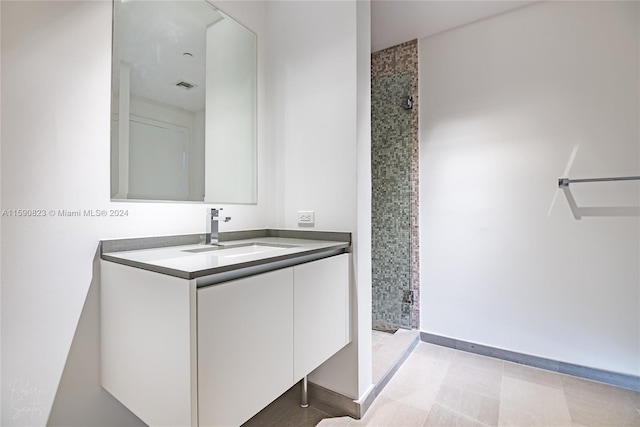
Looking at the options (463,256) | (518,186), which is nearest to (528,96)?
(518,186)

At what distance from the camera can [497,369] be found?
1979 millimetres

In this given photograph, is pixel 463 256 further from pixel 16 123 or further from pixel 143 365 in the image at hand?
pixel 16 123

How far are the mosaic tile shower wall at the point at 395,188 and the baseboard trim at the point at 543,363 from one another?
260 mm

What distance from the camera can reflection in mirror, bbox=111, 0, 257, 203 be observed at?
125 cm

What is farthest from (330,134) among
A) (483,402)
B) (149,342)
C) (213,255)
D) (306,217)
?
(483,402)

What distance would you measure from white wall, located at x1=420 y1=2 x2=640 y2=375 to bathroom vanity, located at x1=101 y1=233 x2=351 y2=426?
4.75 feet

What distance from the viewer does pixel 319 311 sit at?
1.32 m

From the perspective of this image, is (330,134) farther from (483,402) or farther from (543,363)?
(543,363)

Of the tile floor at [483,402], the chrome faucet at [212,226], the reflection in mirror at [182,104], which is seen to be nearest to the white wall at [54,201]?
the reflection in mirror at [182,104]

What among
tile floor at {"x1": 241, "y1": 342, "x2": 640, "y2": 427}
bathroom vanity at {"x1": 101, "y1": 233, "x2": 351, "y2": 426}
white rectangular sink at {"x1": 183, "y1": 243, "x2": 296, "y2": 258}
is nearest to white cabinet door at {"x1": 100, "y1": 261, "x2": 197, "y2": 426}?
bathroom vanity at {"x1": 101, "y1": 233, "x2": 351, "y2": 426}

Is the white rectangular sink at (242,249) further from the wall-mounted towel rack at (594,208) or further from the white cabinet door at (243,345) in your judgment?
the wall-mounted towel rack at (594,208)

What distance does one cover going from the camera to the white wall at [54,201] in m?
0.97

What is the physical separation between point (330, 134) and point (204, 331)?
3.69 feet

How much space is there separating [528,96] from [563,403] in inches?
72.5
